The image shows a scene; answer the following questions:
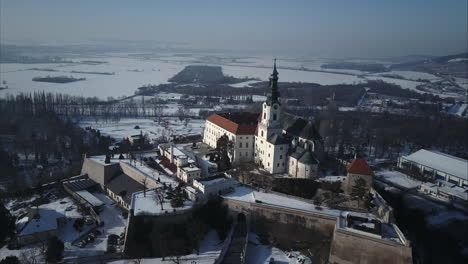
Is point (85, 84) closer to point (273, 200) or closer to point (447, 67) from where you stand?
point (273, 200)

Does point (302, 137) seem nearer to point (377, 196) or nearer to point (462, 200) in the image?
point (377, 196)

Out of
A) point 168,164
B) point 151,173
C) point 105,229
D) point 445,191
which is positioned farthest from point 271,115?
point 445,191

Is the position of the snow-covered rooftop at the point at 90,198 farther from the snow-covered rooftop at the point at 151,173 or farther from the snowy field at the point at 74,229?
the snow-covered rooftop at the point at 151,173

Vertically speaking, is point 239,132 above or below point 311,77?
below

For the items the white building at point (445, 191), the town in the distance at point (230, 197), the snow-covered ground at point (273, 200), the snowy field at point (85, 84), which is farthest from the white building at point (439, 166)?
the snowy field at point (85, 84)

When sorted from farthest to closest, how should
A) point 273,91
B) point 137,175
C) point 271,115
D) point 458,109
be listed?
point 458,109, point 137,175, point 271,115, point 273,91

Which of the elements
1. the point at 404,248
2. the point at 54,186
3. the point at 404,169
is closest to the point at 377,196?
the point at 404,248

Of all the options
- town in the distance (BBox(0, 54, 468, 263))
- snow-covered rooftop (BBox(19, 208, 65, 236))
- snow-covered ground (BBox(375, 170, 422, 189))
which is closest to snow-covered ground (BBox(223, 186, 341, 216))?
town in the distance (BBox(0, 54, 468, 263))
